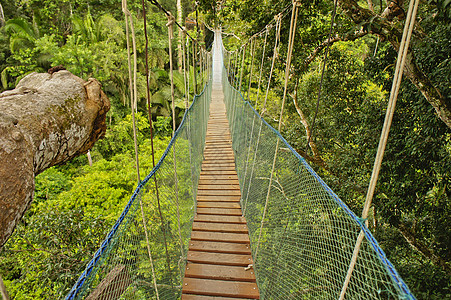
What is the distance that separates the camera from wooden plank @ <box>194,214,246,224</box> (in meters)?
2.33

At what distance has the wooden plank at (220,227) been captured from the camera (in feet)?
7.29

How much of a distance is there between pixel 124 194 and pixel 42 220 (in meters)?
1.78

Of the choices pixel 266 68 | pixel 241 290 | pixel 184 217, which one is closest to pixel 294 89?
pixel 266 68

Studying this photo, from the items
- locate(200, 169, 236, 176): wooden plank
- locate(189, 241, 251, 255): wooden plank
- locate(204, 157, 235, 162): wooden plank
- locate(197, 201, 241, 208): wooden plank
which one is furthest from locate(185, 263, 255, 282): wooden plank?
locate(204, 157, 235, 162): wooden plank

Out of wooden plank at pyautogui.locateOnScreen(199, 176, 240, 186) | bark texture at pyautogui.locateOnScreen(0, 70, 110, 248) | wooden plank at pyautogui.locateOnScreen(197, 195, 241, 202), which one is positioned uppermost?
bark texture at pyautogui.locateOnScreen(0, 70, 110, 248)

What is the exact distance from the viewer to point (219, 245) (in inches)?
81.6

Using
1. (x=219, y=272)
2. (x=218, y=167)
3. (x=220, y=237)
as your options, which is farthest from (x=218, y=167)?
(x=219, y=272)

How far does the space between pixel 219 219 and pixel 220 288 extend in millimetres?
717

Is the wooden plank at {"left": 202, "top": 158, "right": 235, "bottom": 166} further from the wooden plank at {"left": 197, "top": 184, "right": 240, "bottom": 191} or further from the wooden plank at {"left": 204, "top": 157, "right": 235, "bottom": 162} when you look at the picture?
the wooden plank at {"left": 197, "top": 184, "right": 240, "bottom": 191}

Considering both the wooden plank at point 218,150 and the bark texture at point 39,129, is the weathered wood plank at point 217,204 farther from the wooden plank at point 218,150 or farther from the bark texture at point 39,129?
the bark texture at point 39,129

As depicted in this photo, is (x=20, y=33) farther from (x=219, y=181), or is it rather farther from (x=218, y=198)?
(x=218, y=198)

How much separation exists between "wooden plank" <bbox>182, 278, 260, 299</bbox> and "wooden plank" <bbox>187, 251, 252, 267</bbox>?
0.15m

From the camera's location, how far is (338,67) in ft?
11.4

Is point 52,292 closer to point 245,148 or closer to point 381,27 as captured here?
point 245,148
